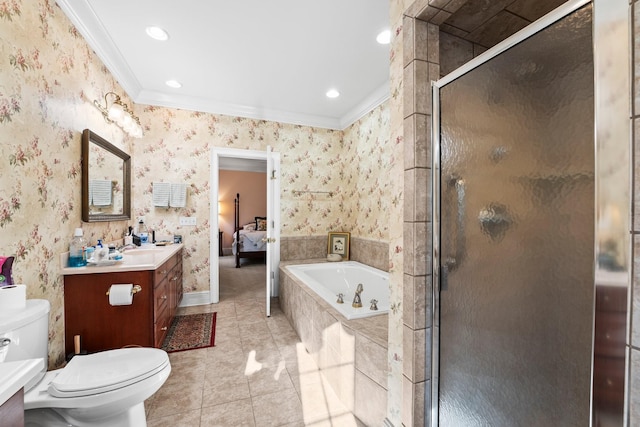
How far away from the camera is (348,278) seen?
3.23m

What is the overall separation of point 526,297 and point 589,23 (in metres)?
0.75

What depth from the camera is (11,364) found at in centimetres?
65

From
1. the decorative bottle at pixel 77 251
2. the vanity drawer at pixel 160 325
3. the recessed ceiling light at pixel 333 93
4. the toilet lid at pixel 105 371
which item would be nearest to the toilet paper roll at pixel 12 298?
the toilet lid at pixel 105 371

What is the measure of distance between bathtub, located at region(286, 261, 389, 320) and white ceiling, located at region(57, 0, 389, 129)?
1972mm

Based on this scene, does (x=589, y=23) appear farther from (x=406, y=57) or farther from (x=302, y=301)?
(x=302, y=301)

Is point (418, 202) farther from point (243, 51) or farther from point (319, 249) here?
point (319, 249)

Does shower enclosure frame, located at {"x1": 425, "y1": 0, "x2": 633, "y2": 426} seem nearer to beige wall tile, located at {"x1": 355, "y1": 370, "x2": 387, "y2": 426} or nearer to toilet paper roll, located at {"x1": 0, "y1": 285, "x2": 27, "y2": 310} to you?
beige wall tile, located at {"x1": 355, "y1": 370, "x2": 387, "y2": 426}

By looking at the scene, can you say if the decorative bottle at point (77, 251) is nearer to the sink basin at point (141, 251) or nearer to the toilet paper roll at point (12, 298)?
the sink basin at point (141, 251)

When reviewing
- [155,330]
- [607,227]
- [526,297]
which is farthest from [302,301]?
[607,227]

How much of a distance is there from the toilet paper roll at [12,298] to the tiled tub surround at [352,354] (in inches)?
62.7

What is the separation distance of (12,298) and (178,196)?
214 cm

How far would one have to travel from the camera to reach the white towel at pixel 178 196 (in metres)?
3.19

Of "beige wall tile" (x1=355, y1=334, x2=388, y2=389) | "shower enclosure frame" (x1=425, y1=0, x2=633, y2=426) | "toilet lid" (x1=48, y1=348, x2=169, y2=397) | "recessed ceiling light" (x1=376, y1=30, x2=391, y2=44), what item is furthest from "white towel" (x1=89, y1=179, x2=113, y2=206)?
"shower enclosure frame" (x1=425, y1=0, x2=633, y2=426)

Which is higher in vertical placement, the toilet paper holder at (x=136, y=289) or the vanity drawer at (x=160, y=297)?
the toilet paper holder at (x=136, y=289)
